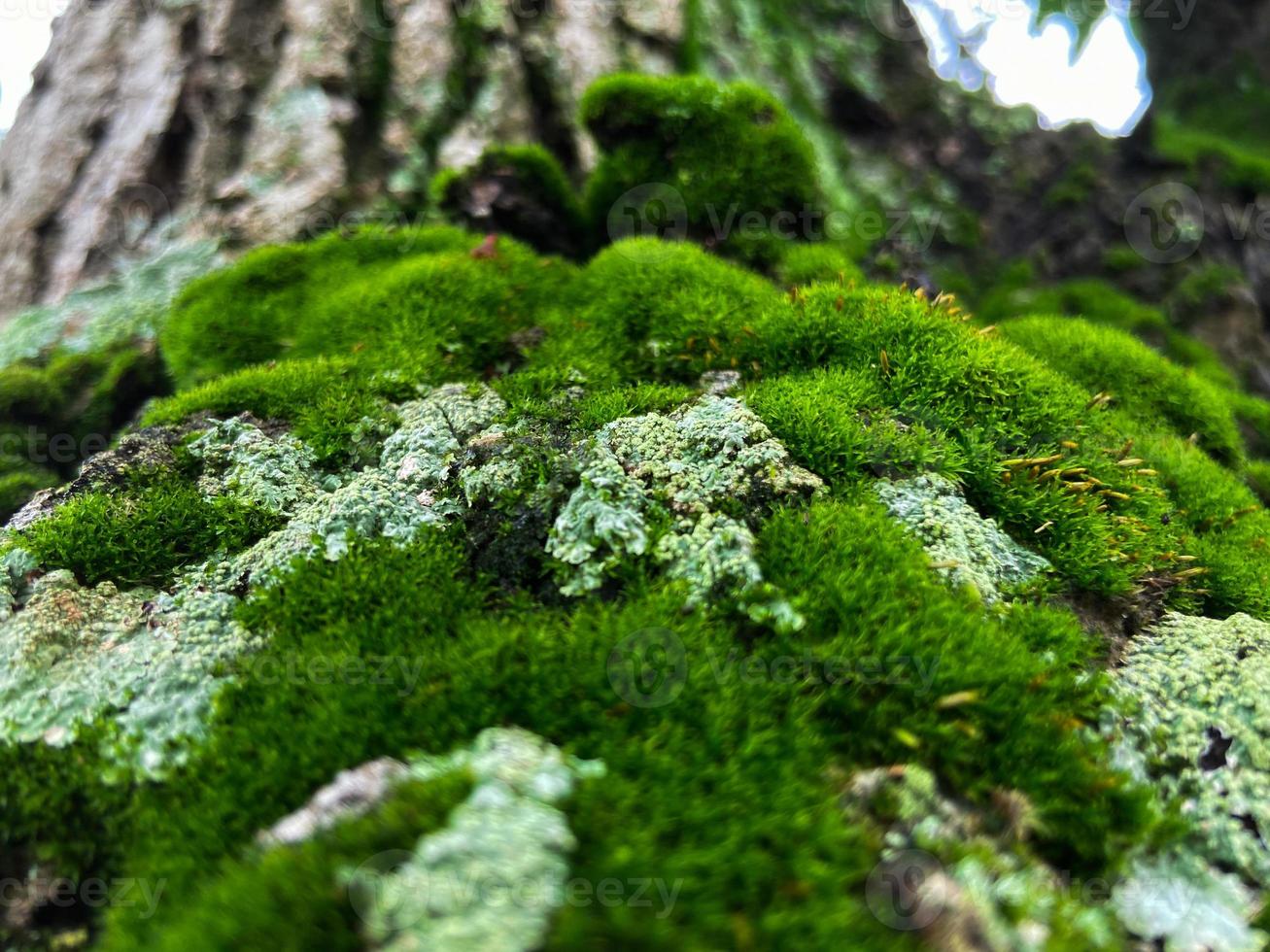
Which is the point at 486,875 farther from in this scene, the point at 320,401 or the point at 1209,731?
the point at 320,401

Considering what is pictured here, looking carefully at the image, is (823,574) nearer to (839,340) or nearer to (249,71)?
(839,340)

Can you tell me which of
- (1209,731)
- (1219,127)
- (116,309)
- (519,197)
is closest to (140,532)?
(519,197)

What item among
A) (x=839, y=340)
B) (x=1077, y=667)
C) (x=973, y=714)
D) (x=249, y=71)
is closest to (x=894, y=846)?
(x=973, y=714)

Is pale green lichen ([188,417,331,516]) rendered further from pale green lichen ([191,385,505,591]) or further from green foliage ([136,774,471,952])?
green foliage ([136,774,471,952])

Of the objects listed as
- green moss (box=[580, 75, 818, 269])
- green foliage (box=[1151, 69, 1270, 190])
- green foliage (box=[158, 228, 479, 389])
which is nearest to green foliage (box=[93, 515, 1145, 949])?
green foliage (box=[158, 228, 479, 389])

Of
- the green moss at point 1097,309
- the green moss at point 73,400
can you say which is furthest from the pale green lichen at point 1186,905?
the green moss at point 73,400

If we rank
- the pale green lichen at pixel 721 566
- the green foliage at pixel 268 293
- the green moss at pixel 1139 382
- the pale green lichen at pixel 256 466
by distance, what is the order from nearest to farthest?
the pale green lichen at pixel 721 566
the pale green lichen at pixel 256 466
the green moss at pixel 1139 382
the green foliage at pixel 268 293

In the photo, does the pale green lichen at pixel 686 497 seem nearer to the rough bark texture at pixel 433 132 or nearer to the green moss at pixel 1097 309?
the rough bark texture at pixel 433 132

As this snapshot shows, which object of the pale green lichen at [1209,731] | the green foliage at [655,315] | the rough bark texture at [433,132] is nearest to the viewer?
the pale green lichen at [1209,731]
